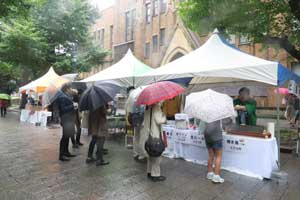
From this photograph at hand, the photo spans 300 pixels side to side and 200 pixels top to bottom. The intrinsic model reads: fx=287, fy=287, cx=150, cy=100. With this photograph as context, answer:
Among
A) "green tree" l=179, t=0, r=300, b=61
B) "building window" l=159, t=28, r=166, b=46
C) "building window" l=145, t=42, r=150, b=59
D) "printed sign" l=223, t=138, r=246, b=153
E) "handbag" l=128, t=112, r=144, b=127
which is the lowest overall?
"printed sign" l=223, t=138, r=246, b=153

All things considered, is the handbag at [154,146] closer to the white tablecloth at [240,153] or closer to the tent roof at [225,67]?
the white tablecloth at [240,153]

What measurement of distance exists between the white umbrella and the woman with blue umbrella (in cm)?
183

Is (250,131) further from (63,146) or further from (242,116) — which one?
(63,146)

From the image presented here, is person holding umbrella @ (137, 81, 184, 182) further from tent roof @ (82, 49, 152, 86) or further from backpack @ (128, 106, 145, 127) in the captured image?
tent roof @ (82, 49, 152, 86)

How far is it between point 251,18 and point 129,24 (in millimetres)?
25181

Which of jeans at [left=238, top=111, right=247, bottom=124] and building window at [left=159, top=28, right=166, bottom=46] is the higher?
building window at [left=159, top=28, right=166, bottom=46]

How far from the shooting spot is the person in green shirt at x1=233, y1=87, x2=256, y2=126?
684cm

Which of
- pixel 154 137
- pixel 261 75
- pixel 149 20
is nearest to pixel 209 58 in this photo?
pixel 261 75

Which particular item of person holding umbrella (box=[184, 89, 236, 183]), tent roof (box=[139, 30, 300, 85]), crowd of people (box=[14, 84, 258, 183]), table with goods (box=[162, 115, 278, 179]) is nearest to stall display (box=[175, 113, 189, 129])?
table with goods (box=[162, 115, 278, 179])

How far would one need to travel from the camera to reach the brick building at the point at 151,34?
23.9 m

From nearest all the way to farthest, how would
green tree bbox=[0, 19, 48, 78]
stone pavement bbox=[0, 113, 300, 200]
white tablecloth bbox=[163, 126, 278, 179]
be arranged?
stone pavement bbox=[0, 113, 300, 200]
white tablecloth bbox=[163, 126, 278, 179]
green tree bbox=[0, 19, 48, 78]

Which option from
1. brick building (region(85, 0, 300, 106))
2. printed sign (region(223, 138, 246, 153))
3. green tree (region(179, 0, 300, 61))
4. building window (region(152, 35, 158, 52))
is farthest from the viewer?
building window (region(152, 35, 158, 52))

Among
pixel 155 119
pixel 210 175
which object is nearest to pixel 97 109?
pixel 155 119

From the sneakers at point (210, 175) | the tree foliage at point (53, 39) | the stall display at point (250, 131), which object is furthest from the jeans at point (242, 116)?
the tree foliage at point (53, 39)
